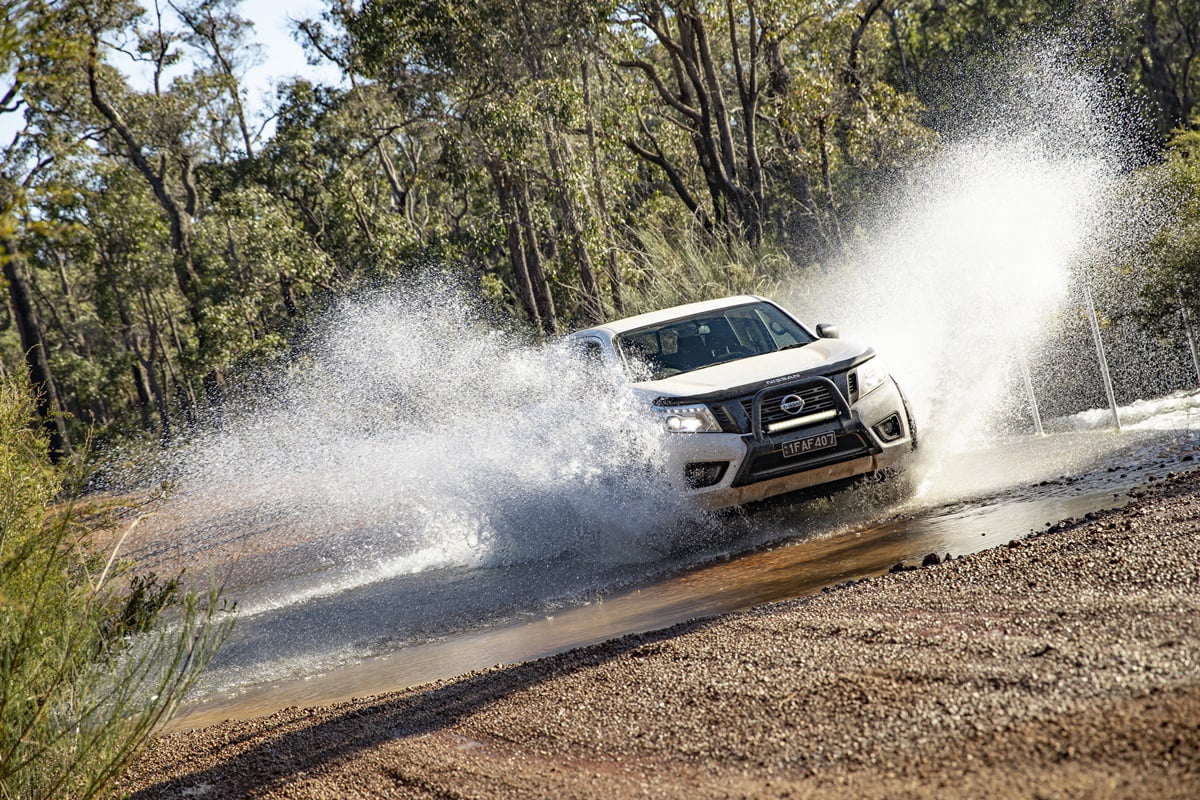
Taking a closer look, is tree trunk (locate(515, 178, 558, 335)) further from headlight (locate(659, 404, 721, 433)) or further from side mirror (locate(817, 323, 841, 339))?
headlight (locate(659, 404, 721, 433))

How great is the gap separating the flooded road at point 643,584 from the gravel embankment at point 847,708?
2.17 feet

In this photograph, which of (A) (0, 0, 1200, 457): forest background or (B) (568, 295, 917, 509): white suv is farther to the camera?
(A) (0, 0, 1200, 457): forest background

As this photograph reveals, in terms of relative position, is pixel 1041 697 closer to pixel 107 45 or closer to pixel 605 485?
pixel 605 485

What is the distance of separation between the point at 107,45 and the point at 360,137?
342 inches

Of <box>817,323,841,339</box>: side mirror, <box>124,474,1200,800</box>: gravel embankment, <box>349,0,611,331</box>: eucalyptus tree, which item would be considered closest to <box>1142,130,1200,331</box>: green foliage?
<box>817,323,841,339</box>: side mirror

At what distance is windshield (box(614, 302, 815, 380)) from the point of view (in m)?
8.80

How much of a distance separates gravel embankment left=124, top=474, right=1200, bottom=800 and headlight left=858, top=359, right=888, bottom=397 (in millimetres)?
2206

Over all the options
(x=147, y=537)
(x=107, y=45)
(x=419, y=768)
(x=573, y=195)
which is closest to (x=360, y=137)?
(x=107, y=45)

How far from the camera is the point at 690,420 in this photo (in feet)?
25.0

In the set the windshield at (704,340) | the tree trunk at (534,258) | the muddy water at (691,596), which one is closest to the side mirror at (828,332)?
the windshield at (704,340)

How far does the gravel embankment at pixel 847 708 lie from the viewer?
9.90 ft

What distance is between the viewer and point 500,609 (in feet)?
24.7

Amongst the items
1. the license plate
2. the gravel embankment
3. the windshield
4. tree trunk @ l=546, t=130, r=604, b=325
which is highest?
tree trunk @ l=546, t=130, r=604, b=325

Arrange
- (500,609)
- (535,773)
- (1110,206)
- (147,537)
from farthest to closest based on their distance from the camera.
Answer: (147,537) → (1110,206) → (500,609) → (535,773)
